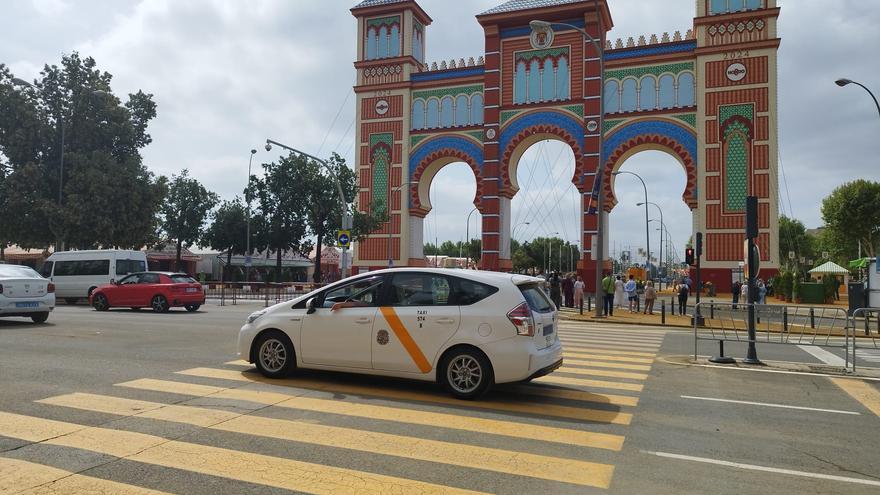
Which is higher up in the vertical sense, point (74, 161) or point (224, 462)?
point (74, 161)

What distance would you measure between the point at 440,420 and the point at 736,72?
3475 cm

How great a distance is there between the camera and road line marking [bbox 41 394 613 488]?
15.7 ft

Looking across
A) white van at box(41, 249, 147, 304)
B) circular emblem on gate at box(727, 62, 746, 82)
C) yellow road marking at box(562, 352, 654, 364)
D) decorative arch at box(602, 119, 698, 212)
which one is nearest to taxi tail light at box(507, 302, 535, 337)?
yellow road marking at box(562, 352, 654, 364)

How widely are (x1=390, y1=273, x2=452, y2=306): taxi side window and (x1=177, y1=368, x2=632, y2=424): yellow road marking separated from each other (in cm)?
111

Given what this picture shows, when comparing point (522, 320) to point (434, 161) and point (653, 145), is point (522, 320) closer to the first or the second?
point (653, 145)

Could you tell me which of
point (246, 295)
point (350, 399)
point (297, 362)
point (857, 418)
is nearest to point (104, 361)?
point (297, 362)

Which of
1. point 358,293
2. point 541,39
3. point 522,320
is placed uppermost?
point 541,39

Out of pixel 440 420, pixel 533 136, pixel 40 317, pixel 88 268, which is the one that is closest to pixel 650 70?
pixel 533 136

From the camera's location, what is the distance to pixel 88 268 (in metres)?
26.2

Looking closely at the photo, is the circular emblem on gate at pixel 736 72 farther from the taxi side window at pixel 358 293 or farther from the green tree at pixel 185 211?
the green tree at pixel 185 211

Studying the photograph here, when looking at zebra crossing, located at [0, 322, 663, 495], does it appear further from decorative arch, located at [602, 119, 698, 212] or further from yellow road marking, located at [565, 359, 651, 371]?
decorative arch, located at [602, 119, 698, 212]

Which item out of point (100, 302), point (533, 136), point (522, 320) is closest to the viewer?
point (522, 320)

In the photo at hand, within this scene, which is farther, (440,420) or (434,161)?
(434,161)

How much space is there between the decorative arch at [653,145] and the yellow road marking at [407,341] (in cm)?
2957
